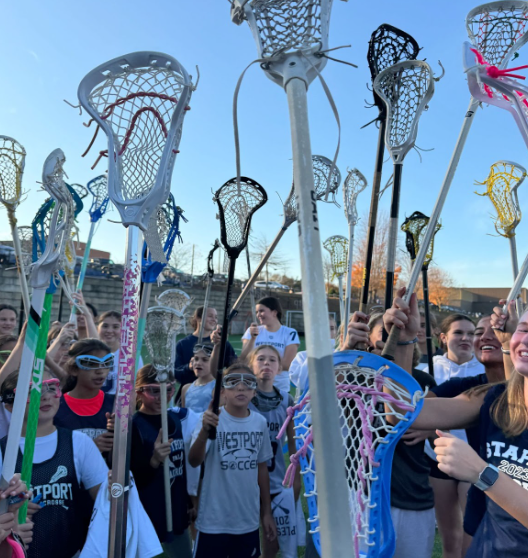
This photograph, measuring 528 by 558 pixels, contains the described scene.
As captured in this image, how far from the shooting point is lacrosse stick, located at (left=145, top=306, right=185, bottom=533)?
319 cm

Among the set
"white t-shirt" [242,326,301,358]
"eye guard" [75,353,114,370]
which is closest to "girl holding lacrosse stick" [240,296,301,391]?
"white t-shirt" [242,326,301,358]

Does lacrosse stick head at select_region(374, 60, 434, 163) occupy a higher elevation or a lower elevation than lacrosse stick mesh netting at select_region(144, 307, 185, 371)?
higher

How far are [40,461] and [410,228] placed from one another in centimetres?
499

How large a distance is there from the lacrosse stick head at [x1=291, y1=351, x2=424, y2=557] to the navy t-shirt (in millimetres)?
470

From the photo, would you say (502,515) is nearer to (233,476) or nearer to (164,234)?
(233,476)

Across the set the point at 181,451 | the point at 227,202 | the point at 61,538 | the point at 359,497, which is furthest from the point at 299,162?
the point at 181,451

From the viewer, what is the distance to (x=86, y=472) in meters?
2.71

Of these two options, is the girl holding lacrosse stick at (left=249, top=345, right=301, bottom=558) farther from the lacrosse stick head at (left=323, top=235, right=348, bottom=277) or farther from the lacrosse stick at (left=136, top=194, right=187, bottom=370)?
the lacrosse stick head at (left=323, top=235, right=348, bottom=277)

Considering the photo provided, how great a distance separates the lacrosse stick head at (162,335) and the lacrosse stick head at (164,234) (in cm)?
53

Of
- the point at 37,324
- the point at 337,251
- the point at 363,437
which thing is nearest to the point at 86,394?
the point at 37,324

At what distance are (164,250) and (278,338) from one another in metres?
3.22

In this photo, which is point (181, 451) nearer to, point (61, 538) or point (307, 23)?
point (61, 538)

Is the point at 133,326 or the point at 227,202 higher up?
the point at 227,202

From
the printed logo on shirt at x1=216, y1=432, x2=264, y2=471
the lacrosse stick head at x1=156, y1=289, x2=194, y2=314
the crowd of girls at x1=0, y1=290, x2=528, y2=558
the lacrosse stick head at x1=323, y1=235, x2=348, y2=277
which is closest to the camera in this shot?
the crowd of girls at x1=0, y1=290, x2=528, y2=558
